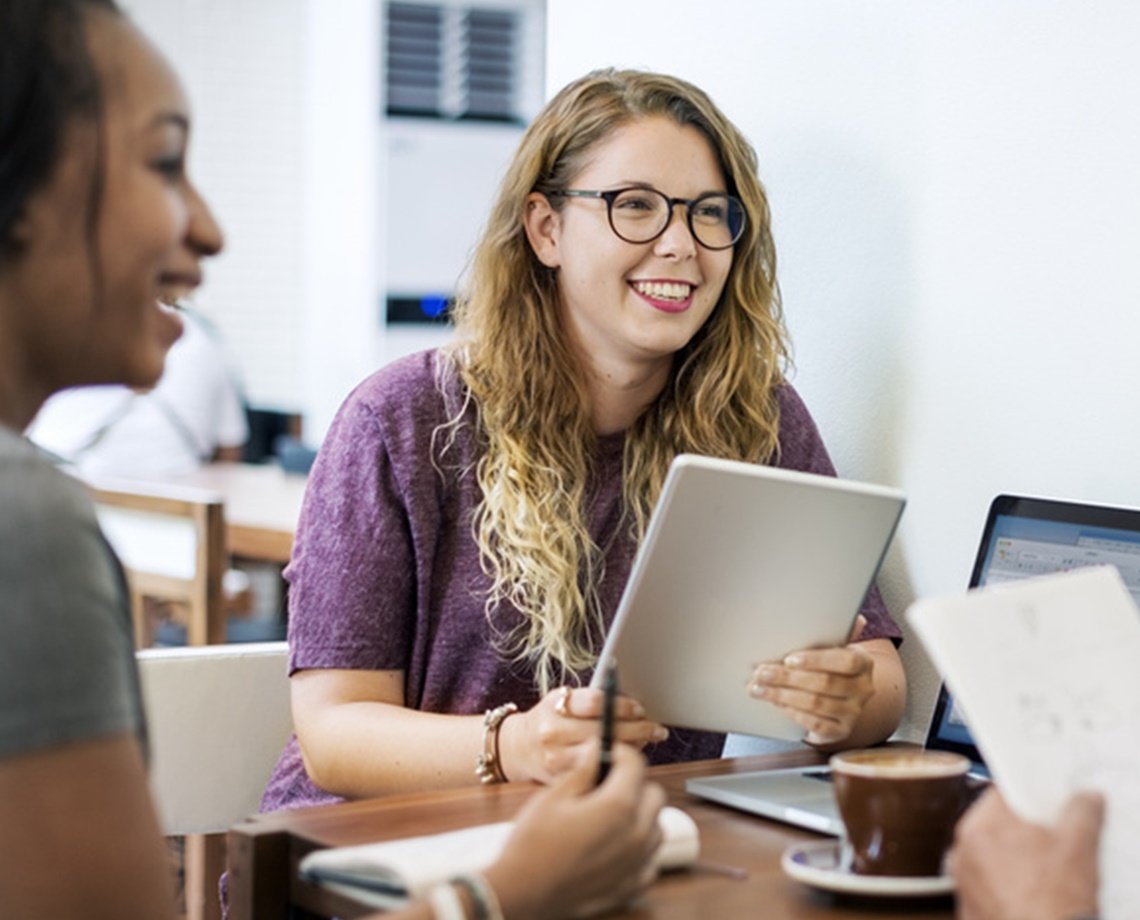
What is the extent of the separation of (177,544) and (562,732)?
1973 mm

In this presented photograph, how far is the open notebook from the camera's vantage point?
3.72 feet

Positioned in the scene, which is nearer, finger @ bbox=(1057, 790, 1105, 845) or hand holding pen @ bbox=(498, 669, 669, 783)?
finger @ bbox=(1057, 790, 1105, 845)

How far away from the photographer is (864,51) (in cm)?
196

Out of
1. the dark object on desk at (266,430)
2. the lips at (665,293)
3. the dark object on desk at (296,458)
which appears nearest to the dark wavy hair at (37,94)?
the lips at (665,293)

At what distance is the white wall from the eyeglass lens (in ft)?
0.57

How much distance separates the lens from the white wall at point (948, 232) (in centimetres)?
172

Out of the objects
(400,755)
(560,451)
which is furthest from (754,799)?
(560,451)

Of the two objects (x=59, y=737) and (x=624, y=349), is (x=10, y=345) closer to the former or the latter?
(x=59, y=737)

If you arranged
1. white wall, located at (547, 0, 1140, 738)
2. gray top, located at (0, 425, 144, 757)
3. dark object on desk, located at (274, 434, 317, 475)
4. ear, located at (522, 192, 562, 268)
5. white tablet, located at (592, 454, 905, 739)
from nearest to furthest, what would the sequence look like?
gray top, located at (0, 425, 144, 757)
white tablet, located at (592, 454, 905, 739)
white wall, located at (547, 0, 1140, 738)
ear, located at (522, 192, 562, 268)
dark object on desk, located at (274, 434, 317, 475)

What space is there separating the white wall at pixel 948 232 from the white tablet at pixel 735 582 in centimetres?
31

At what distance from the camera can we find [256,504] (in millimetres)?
4117

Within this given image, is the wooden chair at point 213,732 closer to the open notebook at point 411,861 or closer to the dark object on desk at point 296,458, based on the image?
the open notebook at point 411,861

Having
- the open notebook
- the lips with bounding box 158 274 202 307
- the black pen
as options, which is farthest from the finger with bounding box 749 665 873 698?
the lips with bounding box 158 274 202 307

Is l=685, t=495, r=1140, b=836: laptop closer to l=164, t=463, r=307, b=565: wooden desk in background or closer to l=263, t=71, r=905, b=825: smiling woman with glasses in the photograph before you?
l=263, t=71, r=905, b=825: smiling woman with glasses
